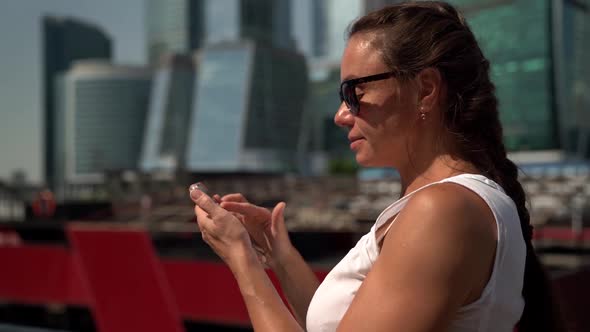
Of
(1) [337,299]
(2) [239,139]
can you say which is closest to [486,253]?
(1) [337,299]

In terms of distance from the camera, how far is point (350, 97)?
1.33 meters

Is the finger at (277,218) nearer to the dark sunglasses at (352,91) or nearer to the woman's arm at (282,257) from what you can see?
the woman's arm at (282,257)

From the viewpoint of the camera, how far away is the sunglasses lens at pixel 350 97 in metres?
1.33

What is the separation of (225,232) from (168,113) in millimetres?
109295

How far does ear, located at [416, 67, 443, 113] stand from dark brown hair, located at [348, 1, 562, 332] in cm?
1

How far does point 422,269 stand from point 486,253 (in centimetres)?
14

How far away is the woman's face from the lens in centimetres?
130

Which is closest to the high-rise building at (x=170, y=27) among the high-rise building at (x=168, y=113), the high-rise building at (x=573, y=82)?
the high-rise building at (x=168, y=113)

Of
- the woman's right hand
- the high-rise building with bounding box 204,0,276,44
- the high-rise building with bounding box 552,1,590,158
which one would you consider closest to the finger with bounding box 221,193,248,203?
the woman's right hand

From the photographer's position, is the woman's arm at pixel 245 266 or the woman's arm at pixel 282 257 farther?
the woman's arm at pixel 282 257

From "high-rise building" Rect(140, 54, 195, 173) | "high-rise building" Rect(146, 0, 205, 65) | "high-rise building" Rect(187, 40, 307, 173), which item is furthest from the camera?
"high-rise building" Rect(146, 0, 205, 65)

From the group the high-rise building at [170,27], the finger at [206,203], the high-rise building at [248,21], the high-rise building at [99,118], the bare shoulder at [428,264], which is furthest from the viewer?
the high-rise building at [170,27]

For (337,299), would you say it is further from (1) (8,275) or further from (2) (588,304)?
(1) (8,275)

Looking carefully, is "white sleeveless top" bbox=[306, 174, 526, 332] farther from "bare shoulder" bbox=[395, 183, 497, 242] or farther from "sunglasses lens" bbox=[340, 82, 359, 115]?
"sunglasses lens" bbox=[340, 82, 359, 115]
